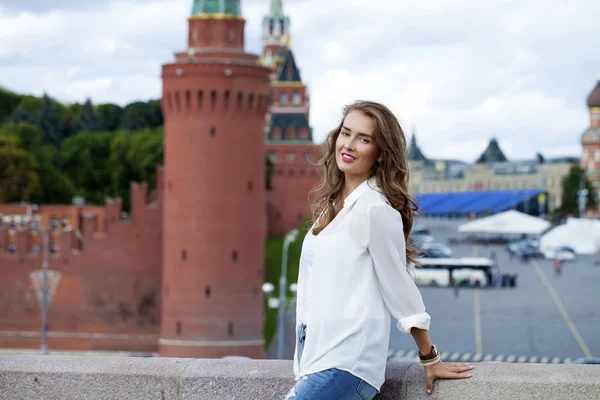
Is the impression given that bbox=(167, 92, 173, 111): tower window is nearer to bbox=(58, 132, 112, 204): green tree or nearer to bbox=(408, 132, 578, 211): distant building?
bbox=(408, 132, 578, 211): distant building

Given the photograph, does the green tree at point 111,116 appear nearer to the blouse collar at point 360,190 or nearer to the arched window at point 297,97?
the arched window at point 297,97

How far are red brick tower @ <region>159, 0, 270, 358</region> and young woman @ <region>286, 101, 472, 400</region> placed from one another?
104ft

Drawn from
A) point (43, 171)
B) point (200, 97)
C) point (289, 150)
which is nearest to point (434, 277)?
point (200, 97)

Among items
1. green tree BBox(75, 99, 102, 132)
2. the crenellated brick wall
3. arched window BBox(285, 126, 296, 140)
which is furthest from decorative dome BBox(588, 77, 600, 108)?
the crenellated brick wall

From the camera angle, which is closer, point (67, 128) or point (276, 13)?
point (67, 128)

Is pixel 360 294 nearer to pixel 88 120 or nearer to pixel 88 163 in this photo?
pixel 88 163

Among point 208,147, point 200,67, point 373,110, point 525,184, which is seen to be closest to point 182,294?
point 208,147

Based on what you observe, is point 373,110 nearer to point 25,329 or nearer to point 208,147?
point 208,147

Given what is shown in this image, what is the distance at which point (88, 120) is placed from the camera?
92750 mm

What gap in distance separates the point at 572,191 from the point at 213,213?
123 feet

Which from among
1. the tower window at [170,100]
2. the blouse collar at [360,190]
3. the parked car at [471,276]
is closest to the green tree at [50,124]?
the parked car at [471,276]

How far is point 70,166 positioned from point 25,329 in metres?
35.2

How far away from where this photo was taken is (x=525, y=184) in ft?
197

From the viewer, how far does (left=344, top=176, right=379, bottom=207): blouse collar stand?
182 inches
